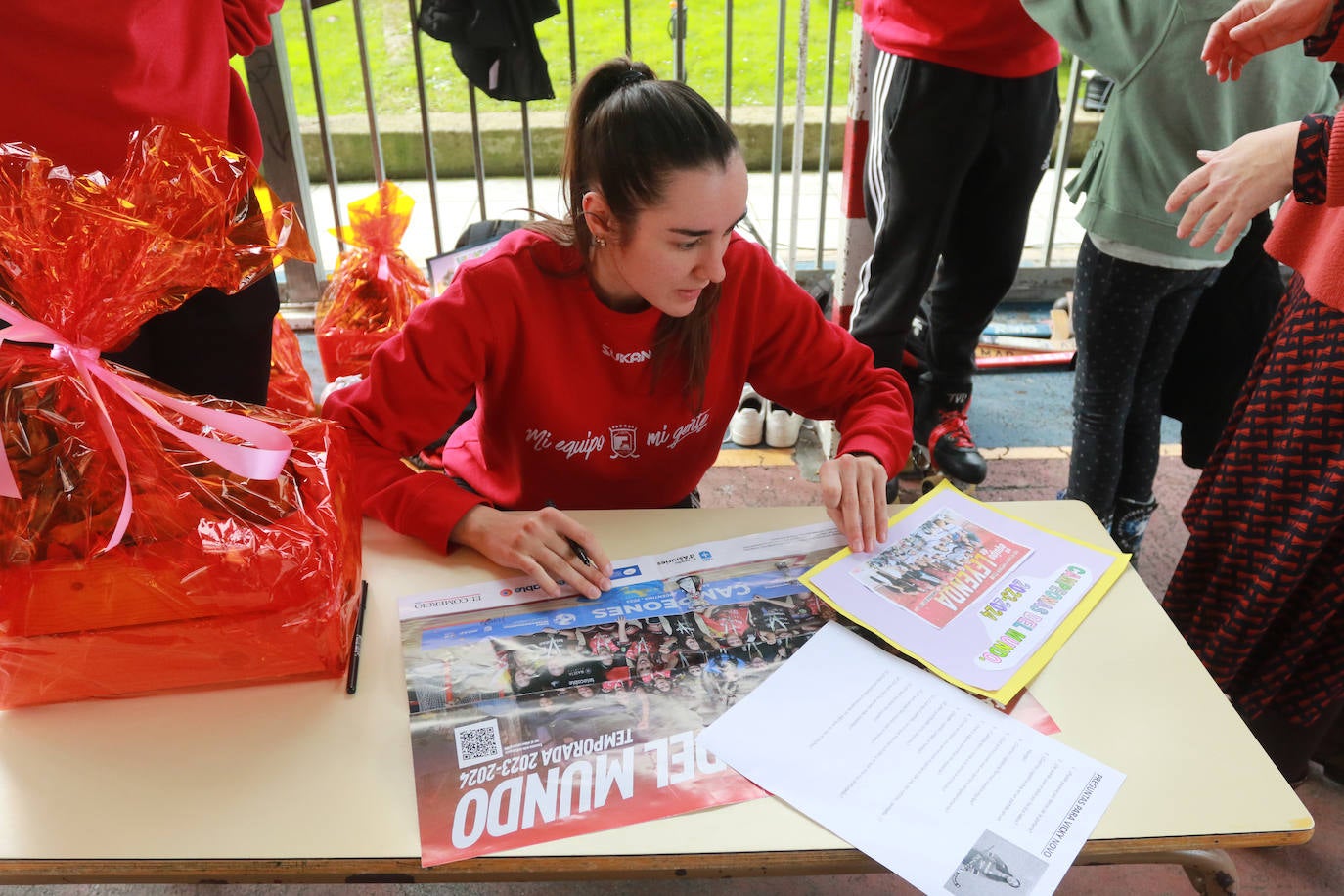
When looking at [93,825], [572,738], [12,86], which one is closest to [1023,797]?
[572,738]

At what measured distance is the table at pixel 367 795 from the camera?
714 mm

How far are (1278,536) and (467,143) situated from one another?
4.51m

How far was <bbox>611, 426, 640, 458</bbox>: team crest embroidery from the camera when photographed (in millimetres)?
1349

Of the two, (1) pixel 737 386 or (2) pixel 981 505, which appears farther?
(1) pixel 737 386

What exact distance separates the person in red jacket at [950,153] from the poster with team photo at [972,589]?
100cm

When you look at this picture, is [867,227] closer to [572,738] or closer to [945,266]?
[945,266]

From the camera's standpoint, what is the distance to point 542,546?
1.02 metres

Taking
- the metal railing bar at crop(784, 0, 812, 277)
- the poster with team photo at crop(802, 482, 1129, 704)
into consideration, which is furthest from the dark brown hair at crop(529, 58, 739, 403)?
the metal railing bar at crop(784, 0, 812, 277)

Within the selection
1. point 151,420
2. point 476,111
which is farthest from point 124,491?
point 476,111

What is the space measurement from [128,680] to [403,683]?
0.24 m

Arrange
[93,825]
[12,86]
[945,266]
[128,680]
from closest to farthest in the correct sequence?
[93,825], [128,680], [12,86], [945,266]

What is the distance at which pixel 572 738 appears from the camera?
31.9 inches

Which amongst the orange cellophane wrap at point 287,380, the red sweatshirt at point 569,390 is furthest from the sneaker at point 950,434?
the orange cellophane wrap at point 287,380

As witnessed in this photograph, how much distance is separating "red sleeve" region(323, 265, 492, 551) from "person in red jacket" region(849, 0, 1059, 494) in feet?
3.62
